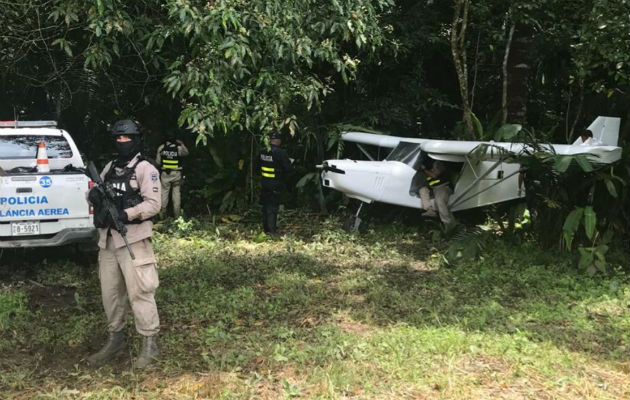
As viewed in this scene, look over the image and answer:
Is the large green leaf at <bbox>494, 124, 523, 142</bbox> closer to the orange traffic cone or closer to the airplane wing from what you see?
the airplane wing

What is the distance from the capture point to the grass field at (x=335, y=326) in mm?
4301

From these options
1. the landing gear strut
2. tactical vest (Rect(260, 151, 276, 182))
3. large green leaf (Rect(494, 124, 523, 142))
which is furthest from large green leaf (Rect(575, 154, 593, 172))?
tactical vest (Rect(260, 151, 276, 182))

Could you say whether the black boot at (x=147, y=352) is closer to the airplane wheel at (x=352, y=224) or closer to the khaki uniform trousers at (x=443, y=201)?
the airplane wheel at (x=352, y=224)

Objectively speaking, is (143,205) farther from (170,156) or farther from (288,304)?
(170,156)

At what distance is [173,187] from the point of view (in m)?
11.3

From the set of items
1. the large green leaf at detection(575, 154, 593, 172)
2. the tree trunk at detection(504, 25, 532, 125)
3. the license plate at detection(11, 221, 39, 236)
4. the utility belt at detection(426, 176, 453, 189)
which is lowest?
the license plate at detection(11, 221, 39, 236)

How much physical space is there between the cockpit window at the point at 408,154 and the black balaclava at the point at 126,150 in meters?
5.92

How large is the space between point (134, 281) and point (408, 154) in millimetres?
6346

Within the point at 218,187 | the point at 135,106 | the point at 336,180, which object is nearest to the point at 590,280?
the point at 336,180

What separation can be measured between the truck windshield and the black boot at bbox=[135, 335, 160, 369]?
4.16m

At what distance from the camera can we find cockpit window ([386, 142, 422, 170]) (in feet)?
32.1

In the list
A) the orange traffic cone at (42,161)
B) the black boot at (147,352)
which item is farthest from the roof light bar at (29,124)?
the black boot at (147,352)

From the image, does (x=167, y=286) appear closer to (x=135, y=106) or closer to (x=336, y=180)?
(x=336, y=180)

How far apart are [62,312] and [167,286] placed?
1215mm
